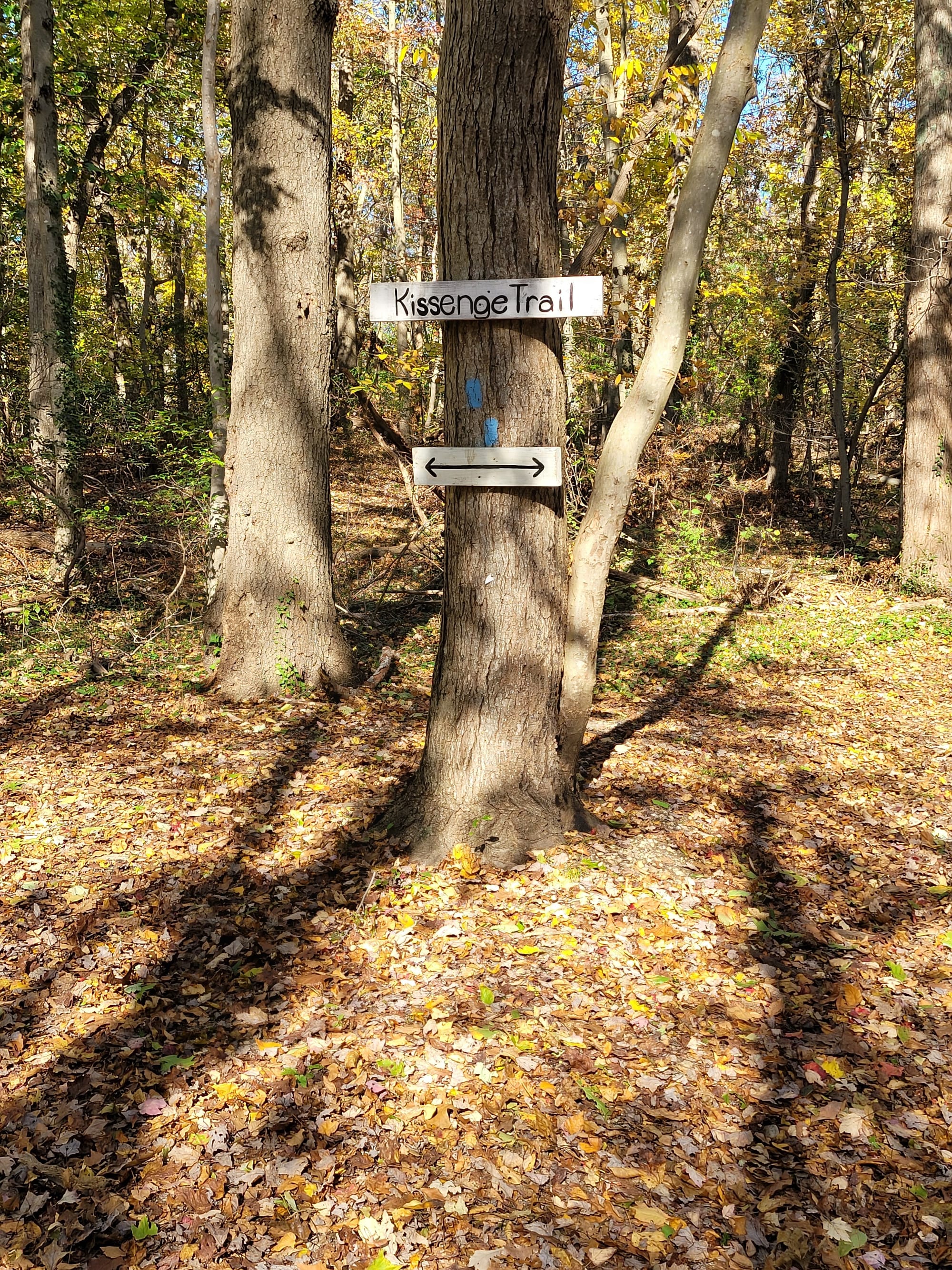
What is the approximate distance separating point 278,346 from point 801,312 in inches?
457

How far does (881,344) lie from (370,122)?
515 inches

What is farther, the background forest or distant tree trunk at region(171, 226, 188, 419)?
distant tree trunk at region(171, 226, 188, 419)

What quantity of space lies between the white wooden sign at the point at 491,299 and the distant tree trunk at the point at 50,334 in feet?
21.2

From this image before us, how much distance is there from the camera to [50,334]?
364 inches

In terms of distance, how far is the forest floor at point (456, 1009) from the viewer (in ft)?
8.93

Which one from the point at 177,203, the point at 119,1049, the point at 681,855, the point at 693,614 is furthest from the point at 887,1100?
the point at 177,203

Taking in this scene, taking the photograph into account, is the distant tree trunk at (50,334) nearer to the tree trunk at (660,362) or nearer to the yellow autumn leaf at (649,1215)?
the tree trunk at (660,362)

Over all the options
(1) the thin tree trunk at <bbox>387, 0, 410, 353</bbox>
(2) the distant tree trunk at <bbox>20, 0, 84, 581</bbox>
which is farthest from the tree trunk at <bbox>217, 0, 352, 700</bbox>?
(1) the thin tree trunk at <bbox>387, 0, 410, 353</bbox>

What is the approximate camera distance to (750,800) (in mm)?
5559

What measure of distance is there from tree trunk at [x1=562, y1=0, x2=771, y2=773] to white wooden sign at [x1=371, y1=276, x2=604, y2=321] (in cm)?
65

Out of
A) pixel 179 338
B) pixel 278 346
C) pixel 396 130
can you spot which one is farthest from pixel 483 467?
pixel 396 130

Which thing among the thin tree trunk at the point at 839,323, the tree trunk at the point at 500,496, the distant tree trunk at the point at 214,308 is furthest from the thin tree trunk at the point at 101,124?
the tree trunk at the point at 500,496

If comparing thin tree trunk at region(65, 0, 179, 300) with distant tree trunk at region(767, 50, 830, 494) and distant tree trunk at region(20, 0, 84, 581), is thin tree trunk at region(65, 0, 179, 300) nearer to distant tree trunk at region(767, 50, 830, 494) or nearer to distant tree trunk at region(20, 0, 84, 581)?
distant tree trunk at region(20, 0, 84, 581)

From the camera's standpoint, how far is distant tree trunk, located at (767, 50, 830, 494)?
47.1ft
